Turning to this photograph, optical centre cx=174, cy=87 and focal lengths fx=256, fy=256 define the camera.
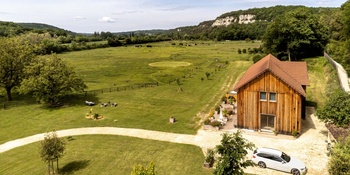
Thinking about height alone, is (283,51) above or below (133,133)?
above

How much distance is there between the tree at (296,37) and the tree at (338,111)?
136 ft

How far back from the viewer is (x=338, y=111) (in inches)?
902

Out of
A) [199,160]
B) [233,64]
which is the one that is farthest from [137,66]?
[199,160]

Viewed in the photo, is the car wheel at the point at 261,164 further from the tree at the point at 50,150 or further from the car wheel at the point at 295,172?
the tree at the point at 50,150

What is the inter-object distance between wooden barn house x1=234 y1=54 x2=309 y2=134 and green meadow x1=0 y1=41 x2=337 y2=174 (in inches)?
230

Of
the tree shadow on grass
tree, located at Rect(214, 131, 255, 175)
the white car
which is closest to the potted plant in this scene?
the white car

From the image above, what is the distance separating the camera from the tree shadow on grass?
20.5 m

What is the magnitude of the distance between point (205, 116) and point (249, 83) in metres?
7.85

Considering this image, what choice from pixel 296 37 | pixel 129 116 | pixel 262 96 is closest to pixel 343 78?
pixel 296 37

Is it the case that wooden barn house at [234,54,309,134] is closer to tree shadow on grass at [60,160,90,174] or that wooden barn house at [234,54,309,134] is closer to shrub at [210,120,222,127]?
shrub at [210,120,222,127]

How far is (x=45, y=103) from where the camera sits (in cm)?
3959

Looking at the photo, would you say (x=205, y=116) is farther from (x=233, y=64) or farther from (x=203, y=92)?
(x=233, y=64)

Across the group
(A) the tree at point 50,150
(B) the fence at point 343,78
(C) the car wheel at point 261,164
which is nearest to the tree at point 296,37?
(B) the fence at point 343,78

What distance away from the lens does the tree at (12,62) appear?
1630 inches
